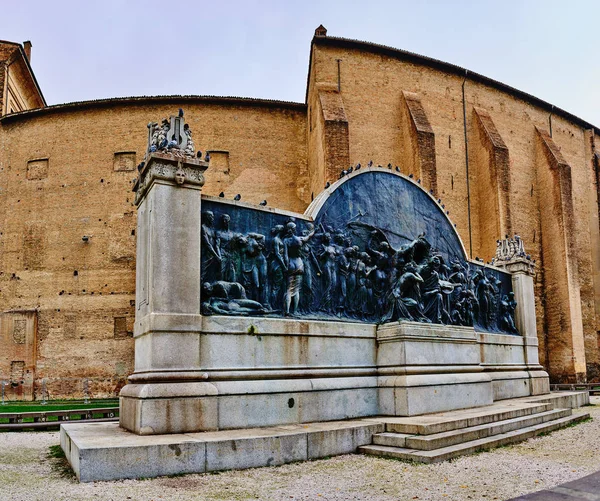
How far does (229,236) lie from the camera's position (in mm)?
9133

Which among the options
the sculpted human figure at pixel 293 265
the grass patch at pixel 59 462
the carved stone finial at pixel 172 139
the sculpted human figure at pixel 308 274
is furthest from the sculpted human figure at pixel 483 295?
the grass patch at pixel 59 462

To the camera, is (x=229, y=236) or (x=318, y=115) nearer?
(x=229, y=236)

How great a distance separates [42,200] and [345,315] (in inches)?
860

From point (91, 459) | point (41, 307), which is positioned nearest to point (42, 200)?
point (41, 307)

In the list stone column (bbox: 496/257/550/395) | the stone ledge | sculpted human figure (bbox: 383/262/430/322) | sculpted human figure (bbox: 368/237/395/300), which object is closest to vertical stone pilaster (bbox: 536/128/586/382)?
stone column (bbox: 496/257/550/395)

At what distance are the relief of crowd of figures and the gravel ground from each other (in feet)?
9.19

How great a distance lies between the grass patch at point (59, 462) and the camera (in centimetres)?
658

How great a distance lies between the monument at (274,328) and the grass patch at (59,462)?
177mm

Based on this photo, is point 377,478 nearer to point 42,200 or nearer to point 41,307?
point 41,307

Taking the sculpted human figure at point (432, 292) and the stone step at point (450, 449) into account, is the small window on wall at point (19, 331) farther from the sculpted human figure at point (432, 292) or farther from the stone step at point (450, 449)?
the stone step at point (450, 449)

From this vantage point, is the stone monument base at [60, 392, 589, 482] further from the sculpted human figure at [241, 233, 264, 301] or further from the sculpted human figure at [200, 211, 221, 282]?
the sculpted human figure at [200, 211, 221, 282]

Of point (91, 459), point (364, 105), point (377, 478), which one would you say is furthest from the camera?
point (364, 105)

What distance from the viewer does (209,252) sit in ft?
29.1

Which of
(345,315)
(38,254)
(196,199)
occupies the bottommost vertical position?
(345,315)
